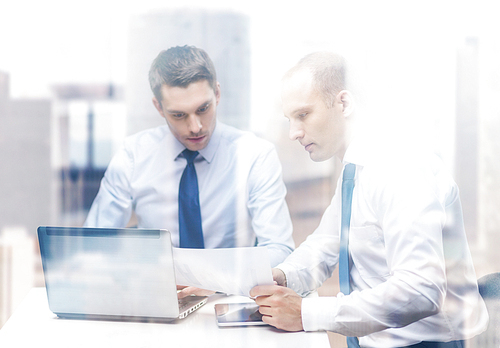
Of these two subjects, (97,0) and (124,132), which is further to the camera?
(124,132)

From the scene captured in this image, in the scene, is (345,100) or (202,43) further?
(202,43)

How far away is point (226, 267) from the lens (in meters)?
0.89

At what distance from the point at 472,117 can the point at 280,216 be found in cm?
86

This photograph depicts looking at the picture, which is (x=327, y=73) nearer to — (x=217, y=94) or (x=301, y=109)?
(x=301, y=109)

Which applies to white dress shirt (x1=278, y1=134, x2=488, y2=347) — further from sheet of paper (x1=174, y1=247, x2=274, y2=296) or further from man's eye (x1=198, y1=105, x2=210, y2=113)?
man's eye (x1=198, y1=105, x2=210, y2=113)

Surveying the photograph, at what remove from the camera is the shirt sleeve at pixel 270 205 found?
1.55 metres

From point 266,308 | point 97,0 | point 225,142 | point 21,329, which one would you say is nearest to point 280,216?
point 225,142

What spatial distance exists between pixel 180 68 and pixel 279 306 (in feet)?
3.65

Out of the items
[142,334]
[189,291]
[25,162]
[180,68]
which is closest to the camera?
[142,334]

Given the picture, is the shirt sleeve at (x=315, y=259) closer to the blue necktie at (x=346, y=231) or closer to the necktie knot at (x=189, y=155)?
the blue necktie at (x=346, y=231)

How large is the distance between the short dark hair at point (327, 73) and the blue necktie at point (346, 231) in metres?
0.25

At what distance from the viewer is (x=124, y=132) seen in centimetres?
175

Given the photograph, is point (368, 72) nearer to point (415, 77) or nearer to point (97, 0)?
point (415, 77)

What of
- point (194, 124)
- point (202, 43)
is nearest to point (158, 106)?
point (194, 124)
